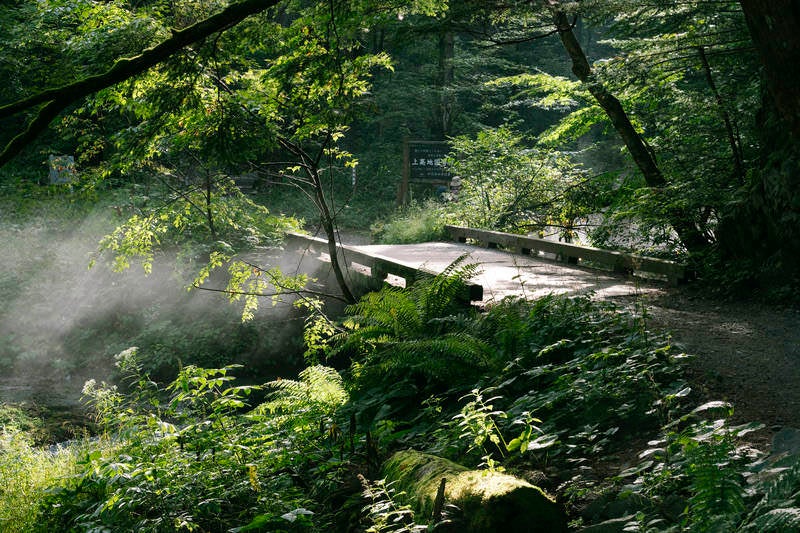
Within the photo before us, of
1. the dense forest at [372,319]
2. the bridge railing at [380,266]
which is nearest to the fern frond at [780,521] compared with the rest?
the dense forest at [372,319]

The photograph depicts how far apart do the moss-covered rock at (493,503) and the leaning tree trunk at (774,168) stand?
4824mm

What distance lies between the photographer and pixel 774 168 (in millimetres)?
7527

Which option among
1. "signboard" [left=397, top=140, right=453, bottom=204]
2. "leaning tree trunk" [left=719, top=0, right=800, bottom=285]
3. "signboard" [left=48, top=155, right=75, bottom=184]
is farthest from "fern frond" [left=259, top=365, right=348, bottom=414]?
"signboard" [left=397, top=140, right=453, bottom=204]

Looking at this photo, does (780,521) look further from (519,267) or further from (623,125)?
(623,125)

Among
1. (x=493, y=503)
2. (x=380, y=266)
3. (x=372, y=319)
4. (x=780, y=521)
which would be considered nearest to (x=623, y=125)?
(x=380, y=266)

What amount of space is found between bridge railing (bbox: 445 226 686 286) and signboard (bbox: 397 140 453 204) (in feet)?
20.3

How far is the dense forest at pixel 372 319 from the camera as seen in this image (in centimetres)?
351

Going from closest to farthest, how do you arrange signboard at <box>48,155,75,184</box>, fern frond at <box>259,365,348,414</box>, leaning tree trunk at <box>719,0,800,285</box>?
1. leaning tree trunk at <box>719,0,800,285</box>
2. fern frond at <box>259,365,348,414</box>
3. signboard at <box>48,155,75,184</box>

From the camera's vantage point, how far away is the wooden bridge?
887 cm

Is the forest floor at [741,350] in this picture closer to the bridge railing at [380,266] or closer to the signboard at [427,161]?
the bridge railing at [380,266]

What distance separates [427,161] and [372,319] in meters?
15.5

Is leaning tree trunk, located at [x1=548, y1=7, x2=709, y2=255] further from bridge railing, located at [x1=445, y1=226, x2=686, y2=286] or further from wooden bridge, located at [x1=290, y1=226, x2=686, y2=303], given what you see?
wooden bridge, located at [x1=290, y1=226, x2=686, y2=303]

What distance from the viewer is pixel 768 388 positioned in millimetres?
4539

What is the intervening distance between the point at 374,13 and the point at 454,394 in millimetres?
4914
